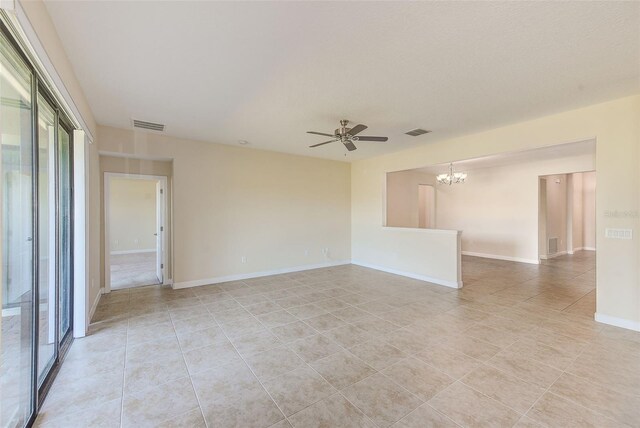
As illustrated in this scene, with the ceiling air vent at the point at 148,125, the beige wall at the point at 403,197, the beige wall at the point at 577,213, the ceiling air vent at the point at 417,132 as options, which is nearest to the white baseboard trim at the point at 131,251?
the ceiling air vent at the point at 148,125

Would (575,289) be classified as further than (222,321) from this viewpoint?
Yes

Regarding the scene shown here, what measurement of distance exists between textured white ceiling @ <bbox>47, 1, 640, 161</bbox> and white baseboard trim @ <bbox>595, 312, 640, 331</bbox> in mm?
2691

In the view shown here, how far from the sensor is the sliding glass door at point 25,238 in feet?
5.36

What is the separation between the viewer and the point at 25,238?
77.1 inches

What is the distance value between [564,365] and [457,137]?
3.70m

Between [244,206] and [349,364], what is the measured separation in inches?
157

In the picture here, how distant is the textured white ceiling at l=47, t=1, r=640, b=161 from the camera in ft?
6.18

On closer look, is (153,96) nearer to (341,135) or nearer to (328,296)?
(341,135)

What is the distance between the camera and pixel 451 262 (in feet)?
16.7

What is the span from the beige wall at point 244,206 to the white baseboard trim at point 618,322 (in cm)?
481

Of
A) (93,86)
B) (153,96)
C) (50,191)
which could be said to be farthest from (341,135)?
(50,191)

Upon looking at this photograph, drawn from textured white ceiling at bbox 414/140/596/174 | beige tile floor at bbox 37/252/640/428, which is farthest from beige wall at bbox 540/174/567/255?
beige tile floor at bbox 37/252/640/428

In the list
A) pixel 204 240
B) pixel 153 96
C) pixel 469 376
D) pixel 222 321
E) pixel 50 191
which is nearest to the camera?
pixel 469 376

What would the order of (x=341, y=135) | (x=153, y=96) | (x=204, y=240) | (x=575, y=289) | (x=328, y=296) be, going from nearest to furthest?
1. (x=153, y=96)
2. (x=341, y=135)
3. (x=328, y=296)
4. (x=575, y=289)
5. (x=204, y=240)
